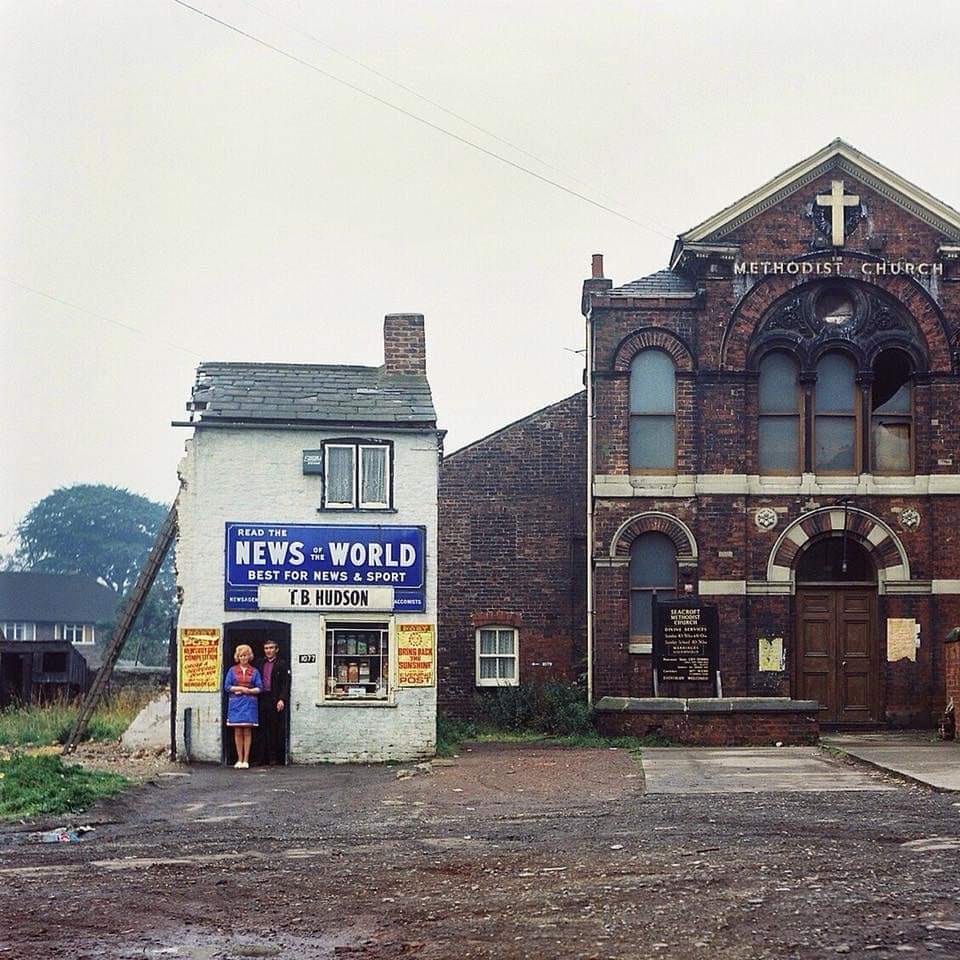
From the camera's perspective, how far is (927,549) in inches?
1075

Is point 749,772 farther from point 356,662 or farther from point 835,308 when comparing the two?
point 835,308

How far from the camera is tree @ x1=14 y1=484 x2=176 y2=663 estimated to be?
106000mm

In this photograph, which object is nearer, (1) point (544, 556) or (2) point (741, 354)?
(2) point (741, 354)

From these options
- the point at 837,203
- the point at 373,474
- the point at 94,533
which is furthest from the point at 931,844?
the point at 94,533

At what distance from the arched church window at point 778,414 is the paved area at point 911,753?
5.03 meters

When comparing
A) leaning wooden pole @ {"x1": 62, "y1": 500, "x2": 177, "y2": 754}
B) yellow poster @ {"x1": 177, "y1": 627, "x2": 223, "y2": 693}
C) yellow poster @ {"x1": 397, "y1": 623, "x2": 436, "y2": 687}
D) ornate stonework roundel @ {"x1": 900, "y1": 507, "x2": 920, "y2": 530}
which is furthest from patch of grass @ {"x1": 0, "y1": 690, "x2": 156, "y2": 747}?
ornate stonework roundel @ {"x1": 900, "y1": 507, "x2": 920, "y2": 530}

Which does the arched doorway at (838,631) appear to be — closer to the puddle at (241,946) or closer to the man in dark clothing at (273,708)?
the man in dark clothing at (273,708)

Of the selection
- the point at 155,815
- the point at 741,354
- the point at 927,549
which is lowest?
the point at 155,815

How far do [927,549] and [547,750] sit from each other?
26.4ft

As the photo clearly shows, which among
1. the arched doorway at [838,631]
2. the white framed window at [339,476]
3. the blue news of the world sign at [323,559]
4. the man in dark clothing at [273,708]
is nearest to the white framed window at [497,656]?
the arched doorway at [838,631]

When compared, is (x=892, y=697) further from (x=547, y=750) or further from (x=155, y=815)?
(x=155, y=815)

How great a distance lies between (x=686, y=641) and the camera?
26203 mm

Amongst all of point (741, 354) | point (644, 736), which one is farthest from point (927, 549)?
point (644, 736)

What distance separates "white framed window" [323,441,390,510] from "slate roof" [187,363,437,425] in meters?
0.45
